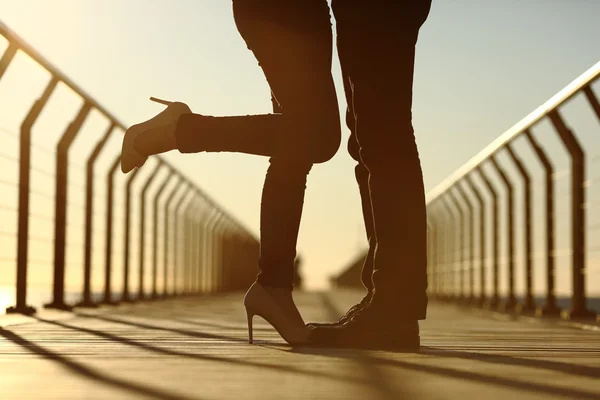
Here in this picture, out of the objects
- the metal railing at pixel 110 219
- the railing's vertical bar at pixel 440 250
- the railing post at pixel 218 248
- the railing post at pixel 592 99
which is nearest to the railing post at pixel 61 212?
the metal railing at pixel 110 219

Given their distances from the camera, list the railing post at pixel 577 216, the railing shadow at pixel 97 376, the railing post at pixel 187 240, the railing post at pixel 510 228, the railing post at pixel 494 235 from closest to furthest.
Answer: the railing shadow at pixel 97 376
the railing post at pixel 577 216
the railing post at pixel 510 228
the railing post at pixel 494 235
the railing post at pixel 187 240

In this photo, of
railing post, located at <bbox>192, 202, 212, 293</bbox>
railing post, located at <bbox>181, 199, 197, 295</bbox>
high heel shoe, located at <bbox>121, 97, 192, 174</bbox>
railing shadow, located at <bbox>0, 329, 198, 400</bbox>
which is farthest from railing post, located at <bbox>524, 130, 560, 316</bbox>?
railing post, located at <bbox>192, 202, 212, 293</bbox>

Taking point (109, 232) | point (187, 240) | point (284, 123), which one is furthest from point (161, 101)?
point (187, 240)

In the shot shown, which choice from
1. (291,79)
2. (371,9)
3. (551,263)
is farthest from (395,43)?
(551,263)

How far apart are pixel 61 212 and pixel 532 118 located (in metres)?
2.50

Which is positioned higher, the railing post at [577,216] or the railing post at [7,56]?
the railing post at [7,56]

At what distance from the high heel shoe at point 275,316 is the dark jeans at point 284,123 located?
43mm

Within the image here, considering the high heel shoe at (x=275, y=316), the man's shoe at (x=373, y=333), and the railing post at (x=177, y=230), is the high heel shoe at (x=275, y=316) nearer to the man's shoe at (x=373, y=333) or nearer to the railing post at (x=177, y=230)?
the man's shoe at (x=373, y=333)

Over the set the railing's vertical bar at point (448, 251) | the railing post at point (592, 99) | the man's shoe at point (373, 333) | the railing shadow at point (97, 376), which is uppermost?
the railing post at point (592, 99)

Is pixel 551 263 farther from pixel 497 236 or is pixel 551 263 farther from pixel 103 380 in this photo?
pixel 103 380

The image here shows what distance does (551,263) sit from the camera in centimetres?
545

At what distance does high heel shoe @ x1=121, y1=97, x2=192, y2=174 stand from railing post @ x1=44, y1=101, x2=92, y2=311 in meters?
2.69

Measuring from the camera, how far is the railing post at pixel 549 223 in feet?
17.9

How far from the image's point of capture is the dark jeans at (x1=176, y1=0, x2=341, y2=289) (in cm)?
265
